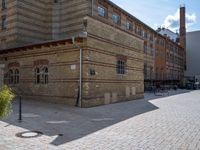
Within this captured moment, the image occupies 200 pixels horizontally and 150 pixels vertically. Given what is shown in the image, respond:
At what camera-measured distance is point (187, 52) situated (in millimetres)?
58812

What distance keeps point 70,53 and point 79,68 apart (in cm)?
137

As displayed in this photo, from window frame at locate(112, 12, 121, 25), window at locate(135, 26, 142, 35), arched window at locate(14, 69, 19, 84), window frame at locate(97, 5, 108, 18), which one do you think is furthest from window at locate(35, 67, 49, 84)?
window at locate(135, 26, 142, 35)

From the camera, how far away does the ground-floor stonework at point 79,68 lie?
15.5m

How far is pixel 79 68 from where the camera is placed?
1537cm

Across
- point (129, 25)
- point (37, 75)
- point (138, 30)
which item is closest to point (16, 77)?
point (37, 75)

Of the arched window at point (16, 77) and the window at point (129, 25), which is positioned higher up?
the window at point (129, 25)

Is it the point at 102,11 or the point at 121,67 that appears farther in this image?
the point at 102,11

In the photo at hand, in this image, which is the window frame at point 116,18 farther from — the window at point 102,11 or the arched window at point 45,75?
the arched window at point 45,75

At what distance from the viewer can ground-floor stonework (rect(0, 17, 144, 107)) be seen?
1547cm

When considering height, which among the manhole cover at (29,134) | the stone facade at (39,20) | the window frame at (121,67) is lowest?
the manhole cover at (29,134)

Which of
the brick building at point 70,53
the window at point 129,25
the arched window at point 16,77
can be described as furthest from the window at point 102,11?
the arched window at point 16,77

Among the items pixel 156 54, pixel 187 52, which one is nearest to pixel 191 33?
pixel 187 52

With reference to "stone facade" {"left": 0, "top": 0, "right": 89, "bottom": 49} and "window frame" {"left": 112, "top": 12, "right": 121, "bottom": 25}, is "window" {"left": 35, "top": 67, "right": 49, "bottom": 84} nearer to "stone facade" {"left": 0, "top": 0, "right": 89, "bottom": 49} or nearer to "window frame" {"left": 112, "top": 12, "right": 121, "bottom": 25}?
"stone facade" {"left": 0, "top": 0, "right": 89, "bottom": 49}

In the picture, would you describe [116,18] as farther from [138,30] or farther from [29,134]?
[29,134]
